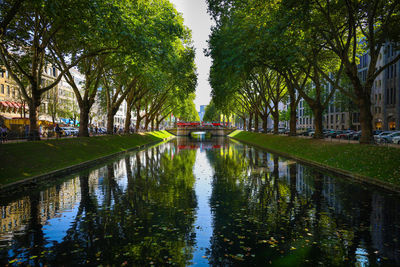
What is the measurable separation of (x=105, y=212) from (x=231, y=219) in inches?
146

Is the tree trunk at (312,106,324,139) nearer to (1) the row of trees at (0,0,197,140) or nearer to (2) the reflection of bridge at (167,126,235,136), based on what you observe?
(1) the row of trees at (0,0,197,140)

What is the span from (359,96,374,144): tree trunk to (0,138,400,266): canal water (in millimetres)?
9229

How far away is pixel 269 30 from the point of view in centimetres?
1605

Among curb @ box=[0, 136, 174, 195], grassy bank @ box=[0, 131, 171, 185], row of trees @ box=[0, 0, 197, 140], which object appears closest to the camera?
curb @ box=[0, 136, 174, 195]

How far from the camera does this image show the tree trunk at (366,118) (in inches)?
782

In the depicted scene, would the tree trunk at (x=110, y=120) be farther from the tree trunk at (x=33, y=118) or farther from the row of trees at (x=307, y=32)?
the row of trees at (x=307, y=32)

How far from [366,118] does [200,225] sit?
17.7 meters

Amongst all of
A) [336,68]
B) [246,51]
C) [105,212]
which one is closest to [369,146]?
[246,51]

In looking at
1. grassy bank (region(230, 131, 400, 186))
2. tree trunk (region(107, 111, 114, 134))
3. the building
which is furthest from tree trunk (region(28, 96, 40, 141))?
the building

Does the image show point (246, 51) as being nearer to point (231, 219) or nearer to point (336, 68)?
point (231, 219)

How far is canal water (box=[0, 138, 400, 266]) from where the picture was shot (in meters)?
5.49

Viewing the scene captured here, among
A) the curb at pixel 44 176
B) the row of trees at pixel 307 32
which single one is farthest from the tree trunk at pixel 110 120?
the row of trees at pixel 307 32

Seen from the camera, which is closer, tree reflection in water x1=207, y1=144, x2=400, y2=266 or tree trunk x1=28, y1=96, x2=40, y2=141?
tree reflection in water x1=207, y1=144, x2=400, y2=266

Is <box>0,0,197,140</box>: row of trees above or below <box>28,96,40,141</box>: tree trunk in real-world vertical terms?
above
